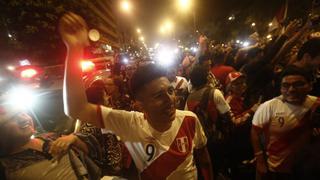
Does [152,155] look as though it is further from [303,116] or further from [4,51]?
[4,51]

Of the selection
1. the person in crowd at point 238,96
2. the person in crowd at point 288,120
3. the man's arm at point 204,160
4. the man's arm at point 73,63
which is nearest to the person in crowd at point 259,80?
the person in crowd at point 238,96

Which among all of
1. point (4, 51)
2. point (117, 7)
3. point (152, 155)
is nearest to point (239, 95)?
point (152, 155)

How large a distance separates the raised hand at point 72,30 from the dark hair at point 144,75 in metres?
0.56

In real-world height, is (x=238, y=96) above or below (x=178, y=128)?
below

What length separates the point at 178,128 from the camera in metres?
2.63

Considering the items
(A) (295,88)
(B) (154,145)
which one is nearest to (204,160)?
(B) (154,145)

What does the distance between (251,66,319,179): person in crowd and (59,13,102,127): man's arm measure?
2390mm

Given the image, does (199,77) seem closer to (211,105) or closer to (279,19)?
(211,105)

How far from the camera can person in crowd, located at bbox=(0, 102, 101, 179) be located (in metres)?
2.61

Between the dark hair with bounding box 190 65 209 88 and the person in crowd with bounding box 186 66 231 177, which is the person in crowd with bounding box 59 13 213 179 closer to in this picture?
the person in crowd with bounding box 186 66 231 177

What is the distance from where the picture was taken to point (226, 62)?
8.89 meters

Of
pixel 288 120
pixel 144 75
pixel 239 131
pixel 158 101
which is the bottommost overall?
pixel 239 131

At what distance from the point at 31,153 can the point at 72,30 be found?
1.29 metres

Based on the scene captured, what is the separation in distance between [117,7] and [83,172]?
89.7m
